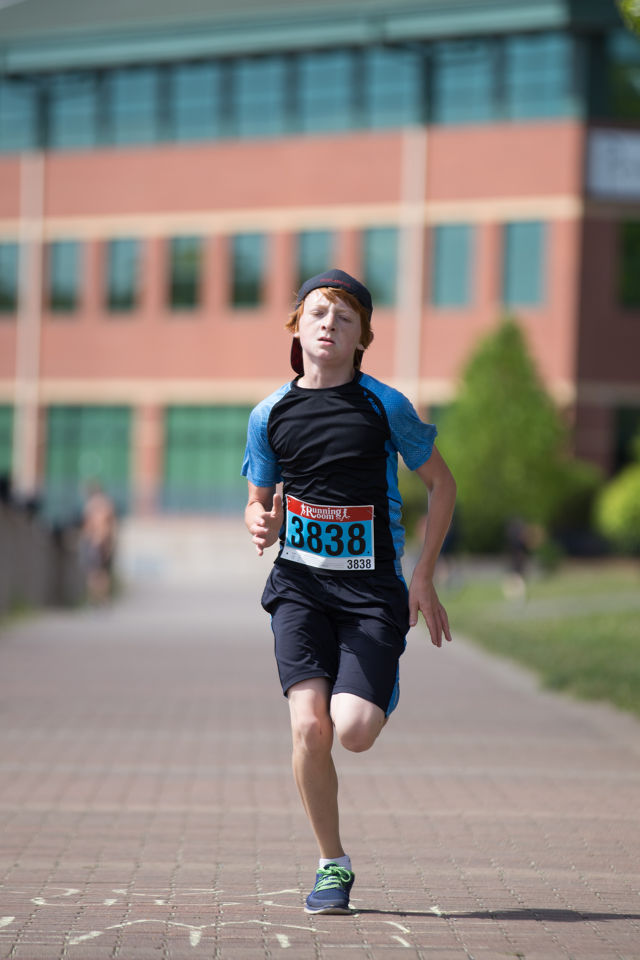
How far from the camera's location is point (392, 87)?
45.8m

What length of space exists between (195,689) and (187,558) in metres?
30.9

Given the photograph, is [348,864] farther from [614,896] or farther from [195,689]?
[195,689]

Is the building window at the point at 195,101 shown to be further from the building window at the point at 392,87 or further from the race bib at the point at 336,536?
the race bib at the point at 336,536

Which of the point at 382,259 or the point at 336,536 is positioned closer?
the point at 336,536

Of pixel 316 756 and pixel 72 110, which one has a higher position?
pixel 72 110

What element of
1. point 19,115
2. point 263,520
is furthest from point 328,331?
point 19,115

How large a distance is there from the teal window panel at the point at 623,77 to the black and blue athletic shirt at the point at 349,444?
39.9 m

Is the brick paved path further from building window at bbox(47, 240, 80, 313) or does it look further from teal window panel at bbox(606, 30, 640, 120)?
building window at bbox(47, 240, 80, 313)

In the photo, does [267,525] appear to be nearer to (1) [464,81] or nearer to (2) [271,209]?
(1) [464,81]

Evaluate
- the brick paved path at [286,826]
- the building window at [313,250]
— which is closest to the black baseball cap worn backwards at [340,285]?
the brick paved path at [286,826]

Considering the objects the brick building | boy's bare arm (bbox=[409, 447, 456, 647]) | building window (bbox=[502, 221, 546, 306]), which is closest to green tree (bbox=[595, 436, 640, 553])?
the brick building

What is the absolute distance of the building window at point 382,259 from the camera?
1794 inches

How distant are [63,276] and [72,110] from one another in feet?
16.0

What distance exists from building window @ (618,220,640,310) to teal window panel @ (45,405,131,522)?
14766 mm
